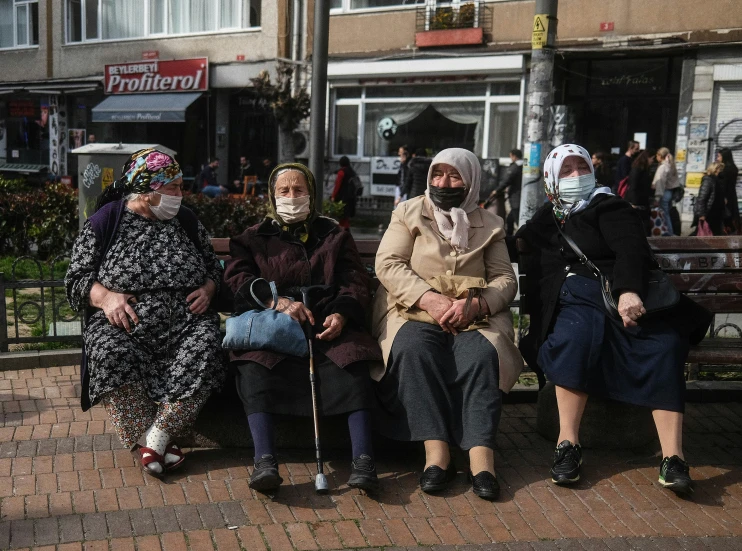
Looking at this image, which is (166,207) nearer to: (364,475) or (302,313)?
(302,313)

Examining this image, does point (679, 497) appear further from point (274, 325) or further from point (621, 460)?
point (274, 325)

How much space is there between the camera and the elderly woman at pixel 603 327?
4.13 metres

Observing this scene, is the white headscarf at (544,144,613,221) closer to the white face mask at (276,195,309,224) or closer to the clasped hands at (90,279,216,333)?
the white face mask at (276,195,309,224)

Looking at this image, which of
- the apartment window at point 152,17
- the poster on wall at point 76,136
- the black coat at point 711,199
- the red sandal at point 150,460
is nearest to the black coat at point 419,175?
the black coat at point 711,199

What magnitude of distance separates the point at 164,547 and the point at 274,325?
4.01 feet

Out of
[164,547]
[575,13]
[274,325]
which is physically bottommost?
[164,547]

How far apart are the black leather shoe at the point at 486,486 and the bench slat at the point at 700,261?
1.84m

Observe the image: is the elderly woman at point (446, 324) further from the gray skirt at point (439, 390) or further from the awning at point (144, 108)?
the awning at point (144, 108)

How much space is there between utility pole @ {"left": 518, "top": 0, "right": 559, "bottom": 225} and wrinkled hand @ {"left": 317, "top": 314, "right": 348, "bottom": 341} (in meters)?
3.24

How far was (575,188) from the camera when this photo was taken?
4.54m

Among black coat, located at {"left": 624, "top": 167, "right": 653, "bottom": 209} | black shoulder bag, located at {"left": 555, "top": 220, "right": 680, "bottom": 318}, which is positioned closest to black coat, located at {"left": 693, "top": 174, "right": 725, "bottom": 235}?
black coat, located at {"left": 624, "top": 167, "right": 653, "bottom": 209}

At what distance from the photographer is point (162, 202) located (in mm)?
4387

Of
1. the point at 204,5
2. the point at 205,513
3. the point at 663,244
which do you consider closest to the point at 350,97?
the point at 204,5

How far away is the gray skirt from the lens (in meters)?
4.09
